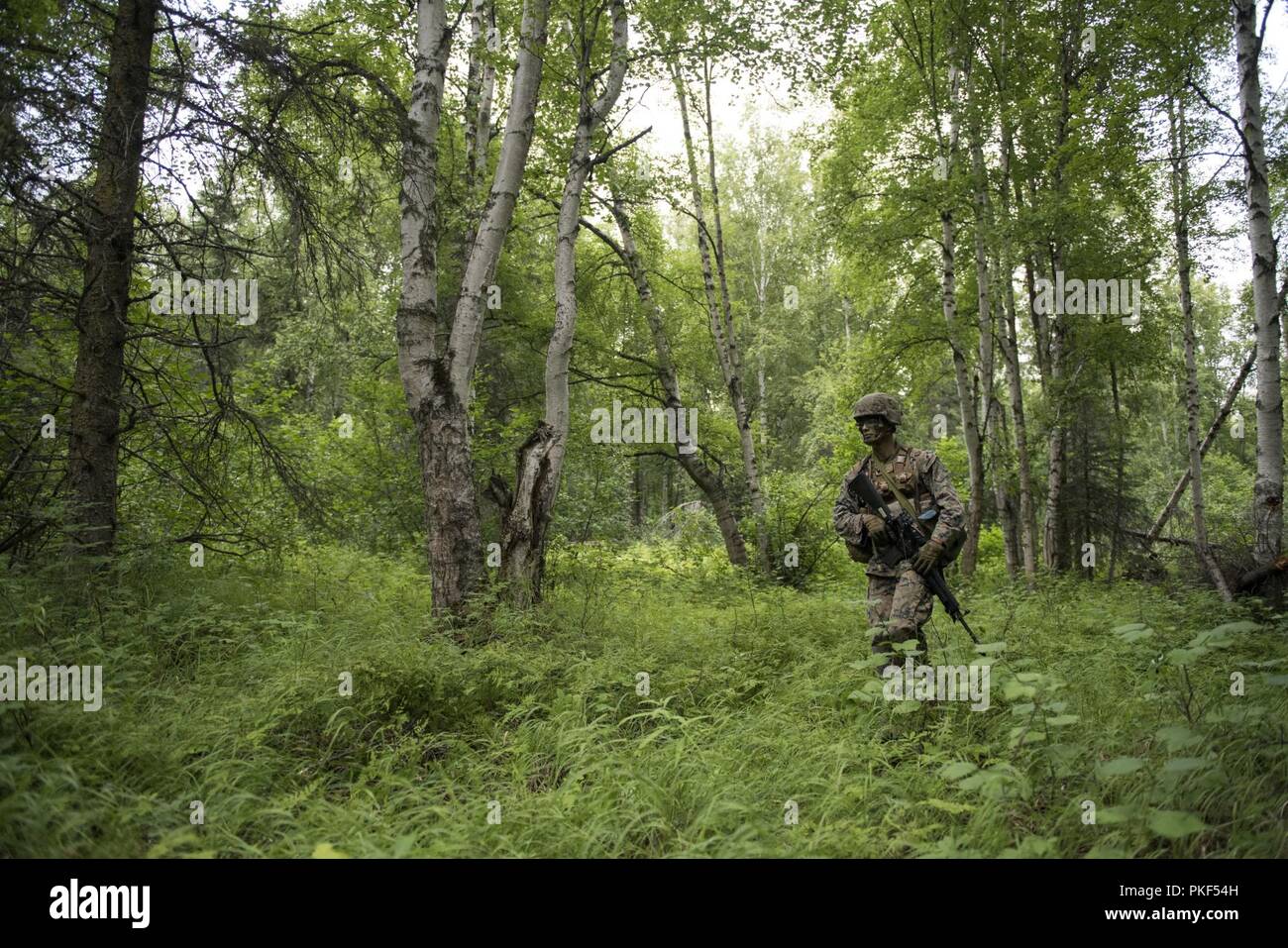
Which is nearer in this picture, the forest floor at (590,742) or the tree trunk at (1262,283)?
the forest floor at (590,742)

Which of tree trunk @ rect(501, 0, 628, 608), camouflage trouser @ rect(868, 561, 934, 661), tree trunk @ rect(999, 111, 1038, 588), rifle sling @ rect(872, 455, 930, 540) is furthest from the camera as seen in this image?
tree trunk @ rect(999, 111, 1038, 588)

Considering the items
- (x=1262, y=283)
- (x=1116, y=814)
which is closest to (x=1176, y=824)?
(x=1116, y=814)

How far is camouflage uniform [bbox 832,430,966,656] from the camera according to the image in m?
5.14

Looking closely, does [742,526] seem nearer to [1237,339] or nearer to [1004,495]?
[1004,495]

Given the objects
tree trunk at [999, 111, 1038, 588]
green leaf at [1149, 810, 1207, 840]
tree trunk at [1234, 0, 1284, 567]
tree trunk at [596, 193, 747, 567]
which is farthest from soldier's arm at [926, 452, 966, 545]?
tree trunk at [596, 193, 747, 567]

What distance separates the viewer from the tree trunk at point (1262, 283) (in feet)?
25.3

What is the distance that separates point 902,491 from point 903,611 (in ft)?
3.47

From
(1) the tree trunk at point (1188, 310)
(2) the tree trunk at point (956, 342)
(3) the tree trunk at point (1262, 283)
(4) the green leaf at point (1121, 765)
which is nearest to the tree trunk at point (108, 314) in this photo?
(4) the green leaf at point (1121, 765)

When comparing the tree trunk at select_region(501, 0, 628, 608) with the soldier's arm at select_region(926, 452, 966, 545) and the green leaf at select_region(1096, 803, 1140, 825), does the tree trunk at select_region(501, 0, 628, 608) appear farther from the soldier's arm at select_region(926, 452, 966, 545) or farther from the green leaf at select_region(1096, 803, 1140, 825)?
the green leaf at select_region(1096, 803, 1140, 825)

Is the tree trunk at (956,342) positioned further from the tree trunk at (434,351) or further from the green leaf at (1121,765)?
the green leaf at (1121,765)

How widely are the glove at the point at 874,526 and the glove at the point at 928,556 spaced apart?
375 millimetres

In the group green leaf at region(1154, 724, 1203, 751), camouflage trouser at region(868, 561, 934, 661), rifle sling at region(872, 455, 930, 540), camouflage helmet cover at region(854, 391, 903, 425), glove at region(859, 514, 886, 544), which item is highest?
camouflage helmet cover at region(854, 391, 903, 425)

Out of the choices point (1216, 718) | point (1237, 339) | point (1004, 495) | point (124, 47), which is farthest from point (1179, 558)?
→ point (1237, 339)
